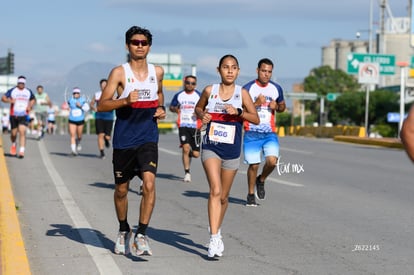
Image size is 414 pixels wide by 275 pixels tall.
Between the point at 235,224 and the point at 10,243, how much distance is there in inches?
119

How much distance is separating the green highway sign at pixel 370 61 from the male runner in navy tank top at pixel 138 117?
55.3 meters

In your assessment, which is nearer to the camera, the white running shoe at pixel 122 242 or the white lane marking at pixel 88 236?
the white lane marking at pixel 88 236

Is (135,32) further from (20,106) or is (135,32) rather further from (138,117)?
(20,106)

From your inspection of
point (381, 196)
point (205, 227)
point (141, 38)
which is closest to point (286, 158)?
point (381, 196)

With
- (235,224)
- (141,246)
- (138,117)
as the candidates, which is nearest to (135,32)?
(138,117)

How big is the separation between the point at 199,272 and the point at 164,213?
419cm

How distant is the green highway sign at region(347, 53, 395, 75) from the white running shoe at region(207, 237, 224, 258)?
55.4 m

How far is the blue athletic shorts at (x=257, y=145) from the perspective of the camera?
41.2 feet

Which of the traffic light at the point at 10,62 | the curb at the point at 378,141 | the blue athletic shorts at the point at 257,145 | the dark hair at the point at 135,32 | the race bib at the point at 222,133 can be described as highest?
the traffic light at the point at 10,62

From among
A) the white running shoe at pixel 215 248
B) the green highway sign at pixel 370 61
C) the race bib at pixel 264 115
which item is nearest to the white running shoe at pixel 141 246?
the white running shoe at pixel 215 248

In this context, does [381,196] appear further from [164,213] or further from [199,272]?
[199,272]

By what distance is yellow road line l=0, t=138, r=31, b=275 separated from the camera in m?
7.43

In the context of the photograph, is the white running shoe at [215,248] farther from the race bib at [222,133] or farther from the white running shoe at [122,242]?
the race bib at [222,133]

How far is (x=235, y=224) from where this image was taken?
10.7m
